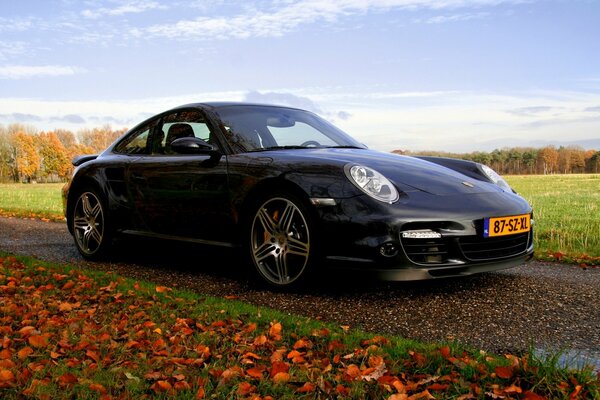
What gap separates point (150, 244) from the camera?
5.62m

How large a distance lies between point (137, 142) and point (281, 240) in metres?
2.37

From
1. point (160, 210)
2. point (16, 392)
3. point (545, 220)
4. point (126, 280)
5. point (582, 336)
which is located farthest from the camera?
point (545, 220)

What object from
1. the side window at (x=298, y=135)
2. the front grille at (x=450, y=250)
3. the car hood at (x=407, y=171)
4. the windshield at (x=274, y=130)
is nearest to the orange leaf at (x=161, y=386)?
the front grille at (x=450, y=250)

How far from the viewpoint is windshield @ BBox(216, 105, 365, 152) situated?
5.06 meters

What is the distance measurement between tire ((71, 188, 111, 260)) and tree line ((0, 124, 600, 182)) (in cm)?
6097

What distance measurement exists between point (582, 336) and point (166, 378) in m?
2.40

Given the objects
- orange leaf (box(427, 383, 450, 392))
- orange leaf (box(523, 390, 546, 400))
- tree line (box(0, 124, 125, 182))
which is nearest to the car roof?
orange leaf (box(427, 383, 450, 392))

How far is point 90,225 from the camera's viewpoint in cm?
635

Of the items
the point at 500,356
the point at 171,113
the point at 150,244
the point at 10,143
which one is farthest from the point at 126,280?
the point at 10,143

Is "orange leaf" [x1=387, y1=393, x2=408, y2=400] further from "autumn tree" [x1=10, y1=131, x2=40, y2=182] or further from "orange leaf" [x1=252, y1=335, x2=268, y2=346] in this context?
"autumn tree" [x1=10, y1=131, x2=40, y2=182]

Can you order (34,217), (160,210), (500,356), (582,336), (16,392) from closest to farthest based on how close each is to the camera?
(16,392)
(500,356)
(582,336)
(160,210)
(34,217)

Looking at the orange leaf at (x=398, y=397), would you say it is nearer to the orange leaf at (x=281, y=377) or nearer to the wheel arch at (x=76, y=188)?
the orange leaf at (x=281, y=377)

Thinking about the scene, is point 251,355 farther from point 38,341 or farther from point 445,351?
point 38,341

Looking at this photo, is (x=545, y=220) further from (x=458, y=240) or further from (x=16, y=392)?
(x=16, y=392)
